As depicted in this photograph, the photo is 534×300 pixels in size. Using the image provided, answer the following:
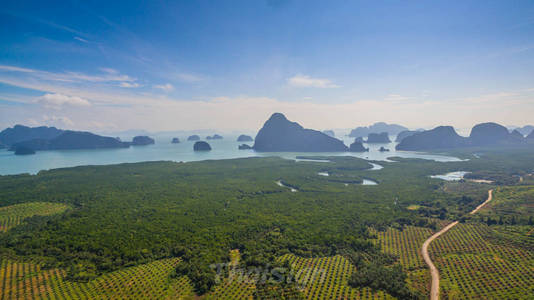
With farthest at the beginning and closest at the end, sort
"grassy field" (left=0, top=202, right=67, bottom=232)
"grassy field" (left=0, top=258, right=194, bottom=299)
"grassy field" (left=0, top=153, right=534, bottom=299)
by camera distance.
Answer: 1. "grassy field" (left=0, top=202, right=67, bottom=232)
2. "grassy field" (left=0, top=153, right=534, bottom=299)
3. "grassy field" (left=0, top=258, right=194, bottom=299)

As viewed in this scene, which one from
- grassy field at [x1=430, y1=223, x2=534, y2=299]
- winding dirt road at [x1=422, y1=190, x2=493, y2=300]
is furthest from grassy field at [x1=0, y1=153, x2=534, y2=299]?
winding dirt road at [x1=422, y1=190, x2=493, y2=300]

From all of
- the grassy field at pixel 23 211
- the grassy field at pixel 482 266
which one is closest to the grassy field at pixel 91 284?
the grassy field at pixel 23 211

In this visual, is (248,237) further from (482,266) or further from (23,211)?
(23,211)

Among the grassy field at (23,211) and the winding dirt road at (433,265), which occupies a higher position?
the grassy field at (23,211)

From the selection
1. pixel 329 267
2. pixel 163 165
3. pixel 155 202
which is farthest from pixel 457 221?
pixel 163 165

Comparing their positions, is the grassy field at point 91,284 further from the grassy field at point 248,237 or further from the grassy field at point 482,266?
the grassy field at point 482,266

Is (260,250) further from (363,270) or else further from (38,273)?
(38,273)

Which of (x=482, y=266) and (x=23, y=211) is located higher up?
(x=23, y=211)

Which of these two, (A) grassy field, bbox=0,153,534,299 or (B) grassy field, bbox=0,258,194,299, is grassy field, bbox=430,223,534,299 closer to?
(A) grassy field, bbox=0,153,534,299

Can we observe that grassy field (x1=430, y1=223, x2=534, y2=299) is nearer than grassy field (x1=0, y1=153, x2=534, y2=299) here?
Yes

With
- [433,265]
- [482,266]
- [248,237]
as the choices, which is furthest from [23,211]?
[482,266]

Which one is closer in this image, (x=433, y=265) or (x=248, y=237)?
(x=433, y=265)

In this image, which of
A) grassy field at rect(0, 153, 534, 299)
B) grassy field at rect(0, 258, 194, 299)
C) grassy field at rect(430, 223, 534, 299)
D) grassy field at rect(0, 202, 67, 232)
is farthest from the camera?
grassy field at rect(0, 202, 67, 232)
